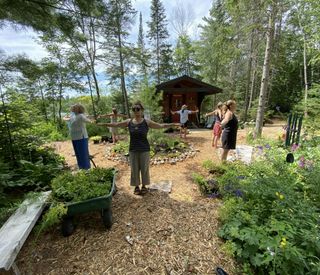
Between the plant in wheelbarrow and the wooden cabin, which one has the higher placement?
the wooden cabin

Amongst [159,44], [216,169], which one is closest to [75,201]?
[216,169]

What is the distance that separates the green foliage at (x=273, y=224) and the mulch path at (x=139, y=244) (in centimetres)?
24

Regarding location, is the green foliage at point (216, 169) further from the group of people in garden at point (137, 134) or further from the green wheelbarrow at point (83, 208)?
the green wheelbarrow at point (83, 208)

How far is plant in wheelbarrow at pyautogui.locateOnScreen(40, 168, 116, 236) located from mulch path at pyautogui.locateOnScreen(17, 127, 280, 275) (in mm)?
183

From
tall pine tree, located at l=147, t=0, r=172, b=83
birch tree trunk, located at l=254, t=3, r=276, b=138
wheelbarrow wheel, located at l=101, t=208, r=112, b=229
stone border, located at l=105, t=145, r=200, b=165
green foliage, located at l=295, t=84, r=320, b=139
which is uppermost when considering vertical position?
tall pine tree, located at l=147, t=0, r=172, b=83

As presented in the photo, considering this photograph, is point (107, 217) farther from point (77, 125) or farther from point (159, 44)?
point (159, 44)

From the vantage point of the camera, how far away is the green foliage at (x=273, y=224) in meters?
1.62

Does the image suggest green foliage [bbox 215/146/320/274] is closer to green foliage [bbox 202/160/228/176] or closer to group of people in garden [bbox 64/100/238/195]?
green foliage [bbox 202/160/228/176]

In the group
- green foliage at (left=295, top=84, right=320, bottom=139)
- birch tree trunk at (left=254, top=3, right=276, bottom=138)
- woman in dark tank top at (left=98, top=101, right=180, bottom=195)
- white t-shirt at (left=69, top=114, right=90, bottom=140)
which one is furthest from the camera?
birch tree trunk at (left=254, top=3, right=276, bottom=138)

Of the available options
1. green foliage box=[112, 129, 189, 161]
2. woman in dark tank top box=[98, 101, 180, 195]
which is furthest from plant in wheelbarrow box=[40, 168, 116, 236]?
green foliage box=[112, 129, 189, 161]

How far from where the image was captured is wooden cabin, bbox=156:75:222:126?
1178cm

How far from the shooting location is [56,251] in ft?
6.70

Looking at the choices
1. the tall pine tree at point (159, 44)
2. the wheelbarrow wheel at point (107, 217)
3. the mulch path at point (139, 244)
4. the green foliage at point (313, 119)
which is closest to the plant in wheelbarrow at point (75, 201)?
the wheelbarrow wheel at point (107, 217)

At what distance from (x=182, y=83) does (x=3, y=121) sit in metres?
10.4
